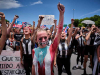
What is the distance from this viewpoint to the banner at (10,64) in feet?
9.92

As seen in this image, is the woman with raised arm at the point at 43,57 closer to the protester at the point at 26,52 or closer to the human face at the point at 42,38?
the human face at the point at 42,38

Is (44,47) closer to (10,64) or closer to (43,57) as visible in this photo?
(43,57)

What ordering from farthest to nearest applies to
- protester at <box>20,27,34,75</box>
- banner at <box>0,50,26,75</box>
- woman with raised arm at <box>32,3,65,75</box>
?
protester at <box>20,27,34,75</box>
banner at <box>0,50,26,75</box>
woman with raised arm at <box>32,3,65,75</box>

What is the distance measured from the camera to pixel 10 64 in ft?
10.1

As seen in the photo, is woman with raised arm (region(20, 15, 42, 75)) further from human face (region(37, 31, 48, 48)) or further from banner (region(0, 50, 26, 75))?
human face (region(37, 31, 48, 48))

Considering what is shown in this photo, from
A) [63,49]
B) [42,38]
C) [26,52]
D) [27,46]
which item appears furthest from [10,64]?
[42,38]

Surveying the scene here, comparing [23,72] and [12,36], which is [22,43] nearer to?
[23,72]

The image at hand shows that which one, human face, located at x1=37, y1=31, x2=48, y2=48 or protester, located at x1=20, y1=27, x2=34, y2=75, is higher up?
human face, located at x1=37, y1=31, x2=48, y2=48

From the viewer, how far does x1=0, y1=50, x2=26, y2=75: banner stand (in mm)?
3023

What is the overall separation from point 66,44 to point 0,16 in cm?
227

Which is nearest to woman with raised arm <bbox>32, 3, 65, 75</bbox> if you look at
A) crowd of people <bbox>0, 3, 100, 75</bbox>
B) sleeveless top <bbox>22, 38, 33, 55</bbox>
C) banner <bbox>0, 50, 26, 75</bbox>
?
crowd of people <bbox>0, 3, 100, 75</bbox>

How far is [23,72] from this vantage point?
316 cm

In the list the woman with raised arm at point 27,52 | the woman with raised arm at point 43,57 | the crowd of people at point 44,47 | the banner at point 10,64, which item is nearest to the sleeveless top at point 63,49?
the crowd of people at point 44,47

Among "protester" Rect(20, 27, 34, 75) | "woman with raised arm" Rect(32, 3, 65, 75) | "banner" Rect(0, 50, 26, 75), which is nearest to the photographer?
"woman with raised arm" Rect(32, 3, 65, 75)
